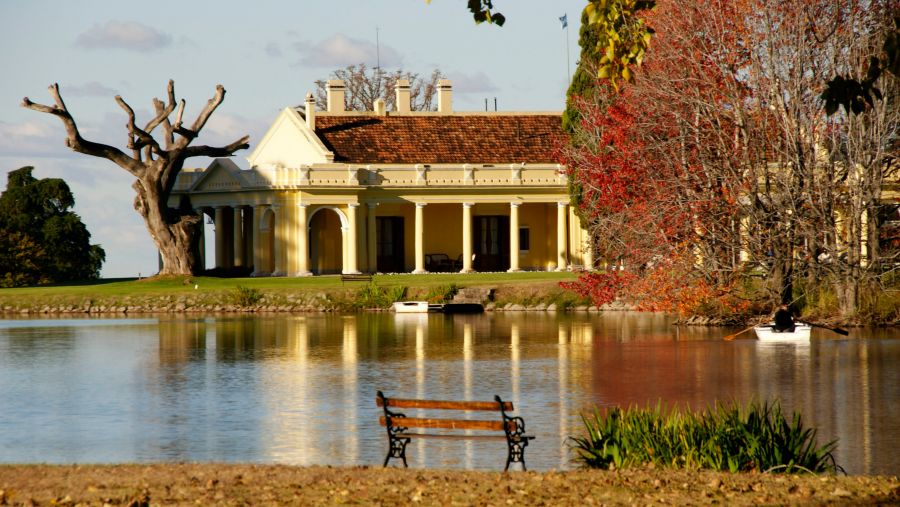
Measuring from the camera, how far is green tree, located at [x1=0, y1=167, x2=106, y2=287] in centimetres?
6138

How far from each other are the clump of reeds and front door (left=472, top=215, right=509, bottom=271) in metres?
49.6

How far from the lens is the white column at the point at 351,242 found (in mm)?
59281

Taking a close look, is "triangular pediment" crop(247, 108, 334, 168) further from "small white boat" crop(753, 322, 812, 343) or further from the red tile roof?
→ "small white boat" crop(753, 322, 812, 343)

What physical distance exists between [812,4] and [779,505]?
25434 mm

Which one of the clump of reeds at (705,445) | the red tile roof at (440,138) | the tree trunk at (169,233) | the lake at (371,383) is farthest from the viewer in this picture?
the red tile roof at (440,138)

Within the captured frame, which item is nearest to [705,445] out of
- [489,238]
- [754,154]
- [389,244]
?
[754,154]

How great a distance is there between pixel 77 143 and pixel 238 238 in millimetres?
10634

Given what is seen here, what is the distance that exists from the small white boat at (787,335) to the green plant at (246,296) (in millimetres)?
22005

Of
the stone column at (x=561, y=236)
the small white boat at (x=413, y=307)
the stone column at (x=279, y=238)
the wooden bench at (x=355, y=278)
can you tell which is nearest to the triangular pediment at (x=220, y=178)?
the stone column at (x=279, y=238)

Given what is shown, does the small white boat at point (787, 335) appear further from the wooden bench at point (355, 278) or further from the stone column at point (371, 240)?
the stone column at point (371, 240)

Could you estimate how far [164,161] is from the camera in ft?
181

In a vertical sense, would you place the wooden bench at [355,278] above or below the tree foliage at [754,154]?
below

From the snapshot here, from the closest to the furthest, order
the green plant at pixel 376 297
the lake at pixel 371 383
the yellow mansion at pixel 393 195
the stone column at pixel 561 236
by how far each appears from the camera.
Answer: the lake at pixel 371 383
the green plant at pixel 376 297
the yellow mansion at pixel 393 195
the stone column at pixel 561 236

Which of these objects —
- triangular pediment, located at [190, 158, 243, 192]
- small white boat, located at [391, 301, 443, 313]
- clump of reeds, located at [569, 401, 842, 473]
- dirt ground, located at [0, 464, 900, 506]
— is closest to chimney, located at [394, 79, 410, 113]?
triangular pediment, located at [190, 158, 243, 192]
